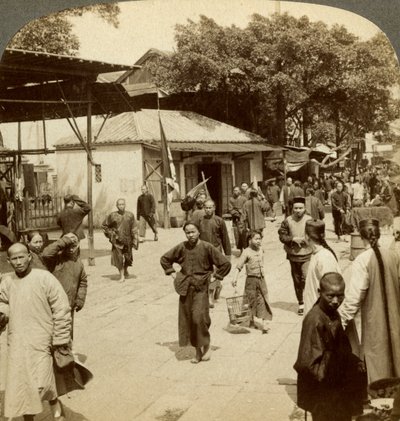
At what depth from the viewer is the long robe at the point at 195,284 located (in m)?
4.83

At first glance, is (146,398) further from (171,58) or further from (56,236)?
(171,58)

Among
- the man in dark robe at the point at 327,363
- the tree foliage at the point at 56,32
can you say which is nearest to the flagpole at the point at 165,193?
the tree foliage at the point at 56,32

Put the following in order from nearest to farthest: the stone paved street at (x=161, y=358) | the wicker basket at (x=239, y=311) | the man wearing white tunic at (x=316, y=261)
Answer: the stone paved street at (x=161, y=358) < the man wearing white tunic at (x=316, y=261) < the wicker basket at (x=239, y=311)

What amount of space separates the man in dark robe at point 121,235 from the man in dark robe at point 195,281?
10.4 inches

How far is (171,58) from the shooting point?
4.18m

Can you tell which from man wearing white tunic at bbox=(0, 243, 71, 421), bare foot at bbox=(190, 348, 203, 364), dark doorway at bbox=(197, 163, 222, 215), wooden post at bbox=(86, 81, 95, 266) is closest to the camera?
man wearing white tunic at bbox=(0, 243, 71, 421)

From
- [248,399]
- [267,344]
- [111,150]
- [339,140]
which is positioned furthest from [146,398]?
[339,140]

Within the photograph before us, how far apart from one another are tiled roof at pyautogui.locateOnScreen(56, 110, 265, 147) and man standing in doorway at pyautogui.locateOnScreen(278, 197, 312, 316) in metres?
0.53

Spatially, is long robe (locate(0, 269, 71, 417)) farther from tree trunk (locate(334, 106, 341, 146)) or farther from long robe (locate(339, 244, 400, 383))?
tree trunk (locate(334, 106, 341, 146))

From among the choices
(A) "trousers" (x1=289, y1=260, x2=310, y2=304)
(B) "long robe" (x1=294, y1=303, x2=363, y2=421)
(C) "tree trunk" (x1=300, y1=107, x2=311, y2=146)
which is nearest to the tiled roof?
(C) "tree trunk" (x1=300, y1=107, x2=311, y2=146)

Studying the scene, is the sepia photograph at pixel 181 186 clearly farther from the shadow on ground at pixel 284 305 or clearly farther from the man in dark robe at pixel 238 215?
the shadow on ground at pixel 284 305

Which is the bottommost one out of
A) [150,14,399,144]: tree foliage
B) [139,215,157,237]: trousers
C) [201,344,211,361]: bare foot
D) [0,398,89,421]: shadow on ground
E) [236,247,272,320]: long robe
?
[0,398,89,421]: shadow on ground

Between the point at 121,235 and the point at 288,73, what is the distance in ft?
4.90

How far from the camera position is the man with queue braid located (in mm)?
4074
